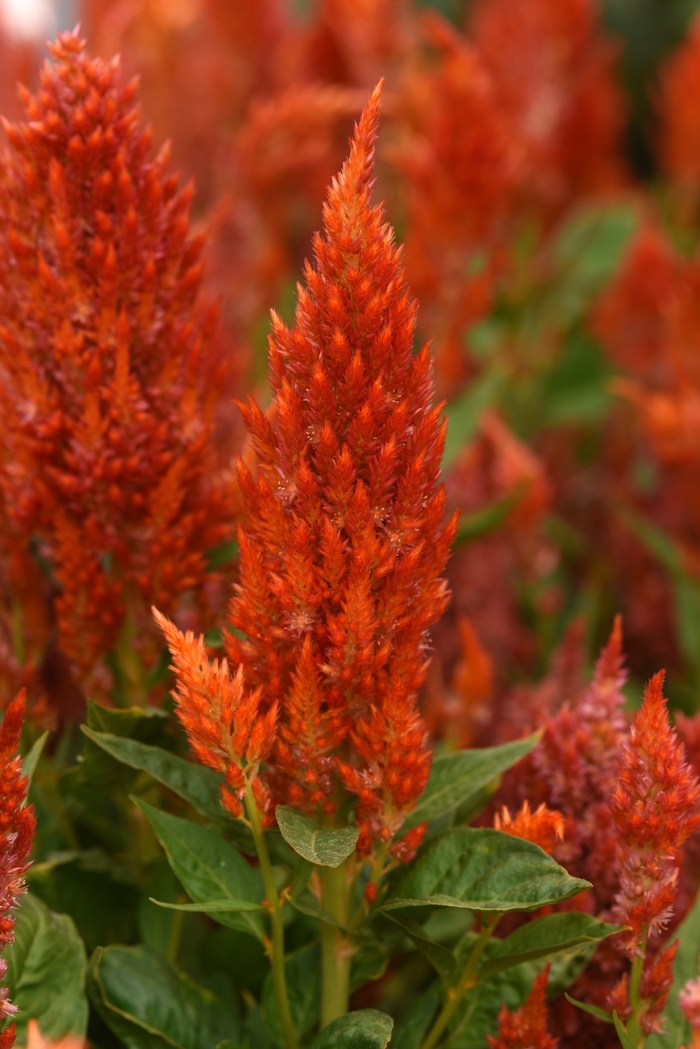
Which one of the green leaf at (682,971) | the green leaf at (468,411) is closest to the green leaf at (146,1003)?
the green leaf at (682,971)

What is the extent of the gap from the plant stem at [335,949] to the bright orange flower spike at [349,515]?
103 mm

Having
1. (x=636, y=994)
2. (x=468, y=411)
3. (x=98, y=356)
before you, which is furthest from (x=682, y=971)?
(x=468, y=411)

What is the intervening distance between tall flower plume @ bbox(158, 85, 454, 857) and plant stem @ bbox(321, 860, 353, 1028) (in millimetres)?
99

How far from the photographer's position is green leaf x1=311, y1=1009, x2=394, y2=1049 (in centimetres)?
71

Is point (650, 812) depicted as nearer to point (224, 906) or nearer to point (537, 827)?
point (537, 827)

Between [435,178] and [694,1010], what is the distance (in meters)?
1.20

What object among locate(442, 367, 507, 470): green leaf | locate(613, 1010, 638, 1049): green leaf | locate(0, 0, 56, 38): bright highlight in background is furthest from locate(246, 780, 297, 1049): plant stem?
locate(0, 0, 56, 38): bright highlight in background

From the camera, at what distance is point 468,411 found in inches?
58.6

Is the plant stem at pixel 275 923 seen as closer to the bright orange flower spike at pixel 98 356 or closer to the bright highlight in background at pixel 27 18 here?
the bright orange flower spike at pixel 98 356

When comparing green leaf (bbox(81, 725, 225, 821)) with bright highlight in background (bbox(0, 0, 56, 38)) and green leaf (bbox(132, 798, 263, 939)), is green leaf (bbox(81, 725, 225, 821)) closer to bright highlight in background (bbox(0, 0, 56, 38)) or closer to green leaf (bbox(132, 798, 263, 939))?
green leaf (bbox(132, 798, 263, 939))

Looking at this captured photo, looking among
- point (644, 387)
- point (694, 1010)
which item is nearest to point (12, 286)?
point (694, 1010)

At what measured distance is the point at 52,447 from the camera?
89 centimetres

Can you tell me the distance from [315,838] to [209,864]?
0.13m

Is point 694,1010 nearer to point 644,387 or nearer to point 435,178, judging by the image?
point 435,178
